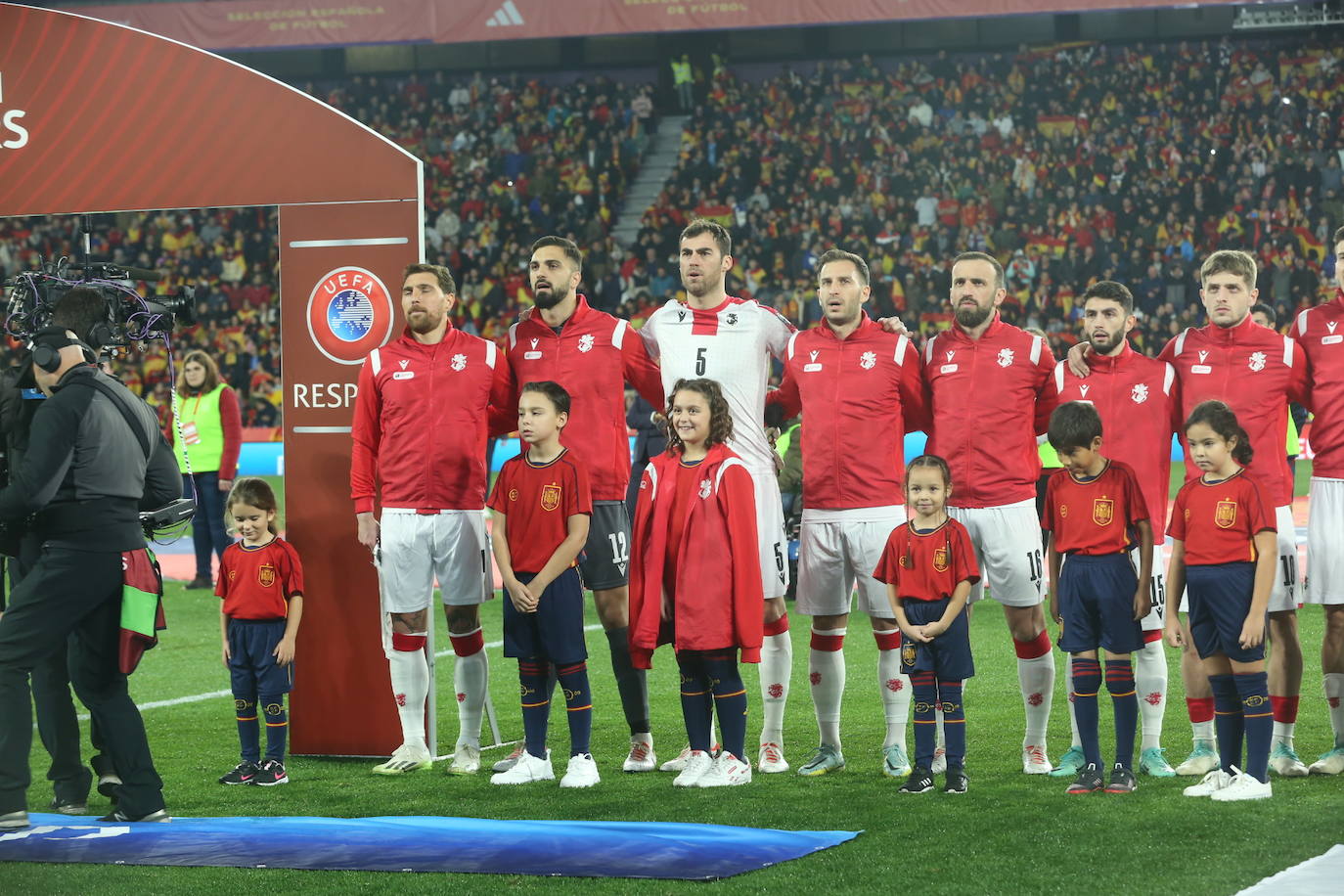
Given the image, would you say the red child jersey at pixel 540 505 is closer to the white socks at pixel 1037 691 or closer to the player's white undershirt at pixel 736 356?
the player's white undershirt at pixel 736 356

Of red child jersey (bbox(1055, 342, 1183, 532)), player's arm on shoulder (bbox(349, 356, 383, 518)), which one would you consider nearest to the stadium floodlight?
red child jersey (bbox(1055, 342, 1183, 532))

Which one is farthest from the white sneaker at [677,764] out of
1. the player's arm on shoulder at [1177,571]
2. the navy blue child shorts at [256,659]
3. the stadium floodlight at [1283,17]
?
the stadium floodlight at [1283,17]

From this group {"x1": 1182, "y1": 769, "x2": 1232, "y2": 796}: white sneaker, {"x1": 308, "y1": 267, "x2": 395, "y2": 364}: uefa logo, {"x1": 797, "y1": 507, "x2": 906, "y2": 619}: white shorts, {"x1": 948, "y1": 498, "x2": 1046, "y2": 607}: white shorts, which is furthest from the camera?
{"x1": 308, "y1": 267, "x2": 395, "y2": 364}: uefa logo

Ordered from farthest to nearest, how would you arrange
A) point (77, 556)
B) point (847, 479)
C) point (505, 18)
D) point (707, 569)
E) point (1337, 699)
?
point (505, 18), point (847, 479), point (1337, 699), point (707, 569), point (77, 556)

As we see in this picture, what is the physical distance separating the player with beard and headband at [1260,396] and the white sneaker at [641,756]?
2288mm

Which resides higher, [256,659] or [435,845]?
[256,659]

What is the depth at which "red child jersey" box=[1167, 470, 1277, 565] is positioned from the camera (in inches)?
236

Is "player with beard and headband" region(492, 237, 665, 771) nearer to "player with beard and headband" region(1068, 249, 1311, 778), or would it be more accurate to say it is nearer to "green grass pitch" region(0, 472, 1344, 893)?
"green grass pitch" region(0, 472, 1344, 893)

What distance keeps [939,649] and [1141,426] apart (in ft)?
4.41

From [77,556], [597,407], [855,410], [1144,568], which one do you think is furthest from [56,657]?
[1144,568]

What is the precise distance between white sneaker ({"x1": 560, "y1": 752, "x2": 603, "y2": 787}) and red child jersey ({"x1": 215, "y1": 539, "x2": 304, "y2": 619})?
145 cm

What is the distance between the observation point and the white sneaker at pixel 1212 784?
19.9 feet

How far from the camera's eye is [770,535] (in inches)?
273

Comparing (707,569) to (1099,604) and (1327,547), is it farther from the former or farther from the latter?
(1327,547)
